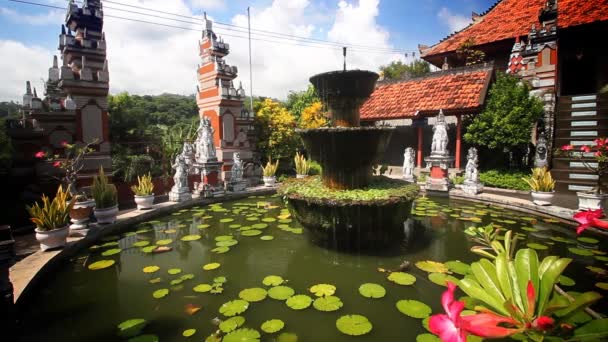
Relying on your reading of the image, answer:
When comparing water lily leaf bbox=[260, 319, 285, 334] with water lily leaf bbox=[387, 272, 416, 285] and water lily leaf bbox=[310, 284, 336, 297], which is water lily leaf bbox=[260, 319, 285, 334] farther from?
water lily leaf bbox=[387, 272, 416, 285]

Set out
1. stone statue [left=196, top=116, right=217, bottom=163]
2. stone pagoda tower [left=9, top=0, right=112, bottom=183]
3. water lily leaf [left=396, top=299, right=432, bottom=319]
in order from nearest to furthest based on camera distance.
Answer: water lily leaf [left=396, top=299, right=432, bottom=319] < stone pagoda tower [left=9, top=0, right=112, bottom=183] < stone statue [left=196, top=116, right=217, bottom=163]

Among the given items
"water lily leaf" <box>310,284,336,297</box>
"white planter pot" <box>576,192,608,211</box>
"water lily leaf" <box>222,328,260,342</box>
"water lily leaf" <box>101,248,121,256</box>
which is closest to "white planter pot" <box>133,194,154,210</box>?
"water lily leaf" <box>101,248,121,256</box>

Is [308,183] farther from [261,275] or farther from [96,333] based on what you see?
[96,333]

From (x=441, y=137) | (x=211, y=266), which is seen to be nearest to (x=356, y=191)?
(x=211, y=266)

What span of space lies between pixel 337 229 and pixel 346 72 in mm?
2819

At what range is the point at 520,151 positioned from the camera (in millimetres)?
11602

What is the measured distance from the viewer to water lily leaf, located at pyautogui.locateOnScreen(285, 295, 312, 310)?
3.47m

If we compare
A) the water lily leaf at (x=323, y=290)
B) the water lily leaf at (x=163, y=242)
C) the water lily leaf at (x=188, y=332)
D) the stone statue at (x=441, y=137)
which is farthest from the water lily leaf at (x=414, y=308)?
the stone statue at (x=441, y=137)

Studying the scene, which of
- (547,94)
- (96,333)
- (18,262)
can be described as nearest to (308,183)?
(96,333)

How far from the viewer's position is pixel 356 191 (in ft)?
18.3

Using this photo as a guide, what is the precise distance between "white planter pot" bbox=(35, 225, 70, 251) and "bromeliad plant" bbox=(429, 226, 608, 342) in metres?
5.92

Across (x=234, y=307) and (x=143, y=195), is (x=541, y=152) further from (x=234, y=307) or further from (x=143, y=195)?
(x=143, y=195)

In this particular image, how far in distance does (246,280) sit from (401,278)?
2.12 metres

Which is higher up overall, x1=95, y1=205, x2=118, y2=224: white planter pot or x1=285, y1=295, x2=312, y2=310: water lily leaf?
x1=95, y1=205, x2=118, y2=224: white planter pot
